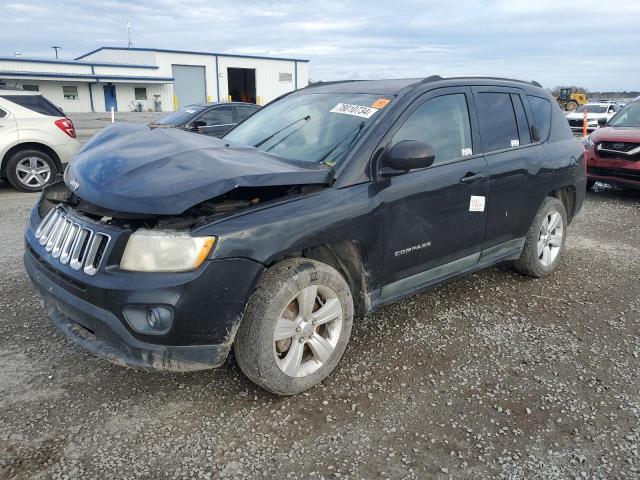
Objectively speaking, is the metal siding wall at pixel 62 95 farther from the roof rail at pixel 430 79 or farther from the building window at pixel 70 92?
the roof rail at pixel 430 79

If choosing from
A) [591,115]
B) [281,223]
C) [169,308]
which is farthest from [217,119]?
[591,115]

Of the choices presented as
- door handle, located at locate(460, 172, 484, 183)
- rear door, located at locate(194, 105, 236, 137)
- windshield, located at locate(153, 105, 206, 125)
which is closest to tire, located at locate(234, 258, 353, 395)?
door handle, located at locate(460, 172, 484, 183)

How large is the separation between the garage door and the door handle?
44.0 metres

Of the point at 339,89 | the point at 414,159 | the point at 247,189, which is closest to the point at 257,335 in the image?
the point at 247,189

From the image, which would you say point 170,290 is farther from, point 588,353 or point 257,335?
point 588,353

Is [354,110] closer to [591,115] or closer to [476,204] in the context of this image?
[476,204]

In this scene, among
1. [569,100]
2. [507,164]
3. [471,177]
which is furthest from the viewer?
[569,100]

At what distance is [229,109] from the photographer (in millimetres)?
10883

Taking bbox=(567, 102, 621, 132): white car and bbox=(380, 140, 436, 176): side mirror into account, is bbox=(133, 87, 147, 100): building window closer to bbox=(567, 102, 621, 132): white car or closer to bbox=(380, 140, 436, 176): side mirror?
bbox=(567, 102, 621, 132): white car

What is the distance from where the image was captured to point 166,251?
93.9 inches

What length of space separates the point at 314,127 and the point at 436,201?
960 millimetres

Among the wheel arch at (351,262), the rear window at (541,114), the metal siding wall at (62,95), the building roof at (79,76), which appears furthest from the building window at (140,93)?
the wheel arch at (351,262)

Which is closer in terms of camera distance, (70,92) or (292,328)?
(292,328)

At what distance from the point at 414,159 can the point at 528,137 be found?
1861 millimetres
